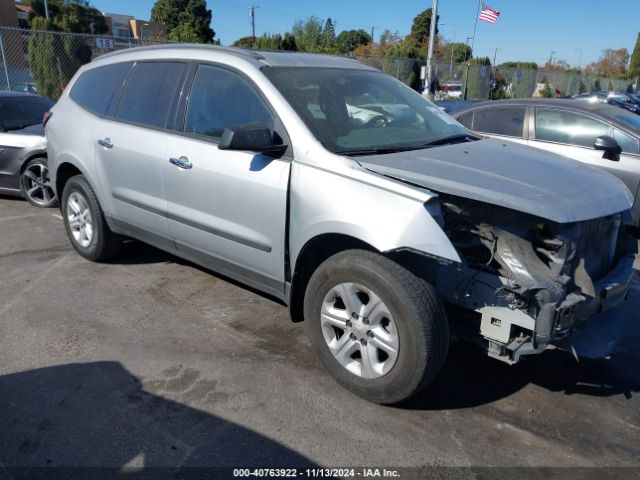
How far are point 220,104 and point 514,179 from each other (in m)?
2.03

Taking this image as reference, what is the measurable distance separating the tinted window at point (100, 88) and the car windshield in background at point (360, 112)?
68.7 inches

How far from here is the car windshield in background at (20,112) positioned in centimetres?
734

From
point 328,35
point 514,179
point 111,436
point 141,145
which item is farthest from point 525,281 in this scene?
point 328,35

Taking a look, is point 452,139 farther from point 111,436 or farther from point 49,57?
point 49,57

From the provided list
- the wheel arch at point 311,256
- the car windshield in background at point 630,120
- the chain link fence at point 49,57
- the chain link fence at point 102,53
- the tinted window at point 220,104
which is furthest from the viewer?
the chain link fence at point 49,57

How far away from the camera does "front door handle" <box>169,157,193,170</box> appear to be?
377 centimetres

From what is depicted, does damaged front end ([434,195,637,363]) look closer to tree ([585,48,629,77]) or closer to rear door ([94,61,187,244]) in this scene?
rear door ([94,61,187,244])

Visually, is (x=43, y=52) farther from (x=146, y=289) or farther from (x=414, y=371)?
(x=414, y=371)

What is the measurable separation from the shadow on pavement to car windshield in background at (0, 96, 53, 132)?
17.3ft

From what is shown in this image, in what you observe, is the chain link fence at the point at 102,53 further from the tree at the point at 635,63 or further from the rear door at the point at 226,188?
the tree at the point at 635,63

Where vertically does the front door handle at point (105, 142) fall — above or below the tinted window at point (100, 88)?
below

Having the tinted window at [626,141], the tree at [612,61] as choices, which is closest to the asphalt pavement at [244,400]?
the tinted window at [626,141]

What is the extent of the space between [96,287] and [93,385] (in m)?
1.61

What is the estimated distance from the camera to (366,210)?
284cm
